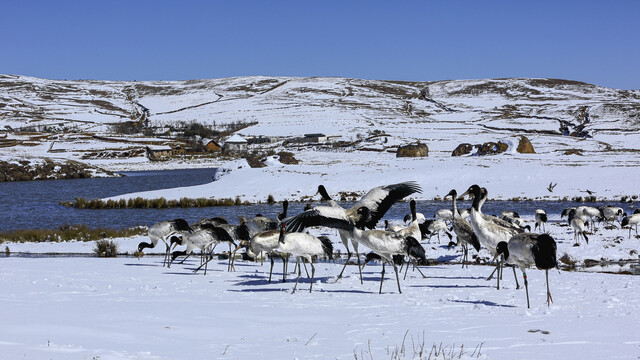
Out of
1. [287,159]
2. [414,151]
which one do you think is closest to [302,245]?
[287,159]

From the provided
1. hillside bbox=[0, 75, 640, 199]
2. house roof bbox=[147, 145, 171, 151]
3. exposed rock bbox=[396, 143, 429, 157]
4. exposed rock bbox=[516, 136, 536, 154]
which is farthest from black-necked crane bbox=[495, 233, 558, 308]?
house roof bbox=[147, 145, 171, 151]

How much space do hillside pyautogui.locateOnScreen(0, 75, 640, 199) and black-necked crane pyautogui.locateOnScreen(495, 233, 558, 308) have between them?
28.4 meters

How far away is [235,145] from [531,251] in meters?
91.6

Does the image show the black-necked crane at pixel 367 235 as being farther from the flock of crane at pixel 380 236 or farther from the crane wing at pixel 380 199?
the crane wing at pixel 380 199

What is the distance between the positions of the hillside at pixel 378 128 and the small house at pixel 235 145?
897cm

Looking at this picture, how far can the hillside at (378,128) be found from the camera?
4438cm

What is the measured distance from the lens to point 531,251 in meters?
10.5

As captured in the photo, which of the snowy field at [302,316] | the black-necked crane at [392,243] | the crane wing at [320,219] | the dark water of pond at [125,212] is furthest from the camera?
the dark water of pond at [125,212]

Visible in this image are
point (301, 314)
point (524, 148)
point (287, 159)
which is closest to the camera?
point (301, 314)

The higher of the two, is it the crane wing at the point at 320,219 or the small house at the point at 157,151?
the small house at the point at 157,151

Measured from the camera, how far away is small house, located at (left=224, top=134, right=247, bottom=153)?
326 ft

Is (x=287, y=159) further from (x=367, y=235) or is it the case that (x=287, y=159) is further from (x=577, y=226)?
(x=367, y=235)

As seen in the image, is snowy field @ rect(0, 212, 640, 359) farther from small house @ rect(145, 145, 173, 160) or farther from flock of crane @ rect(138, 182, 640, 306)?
small house @ rect(145, 145, 173, 160)

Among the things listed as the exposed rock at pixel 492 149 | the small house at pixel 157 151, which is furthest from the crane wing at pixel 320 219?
the small house at pixel 157 151
